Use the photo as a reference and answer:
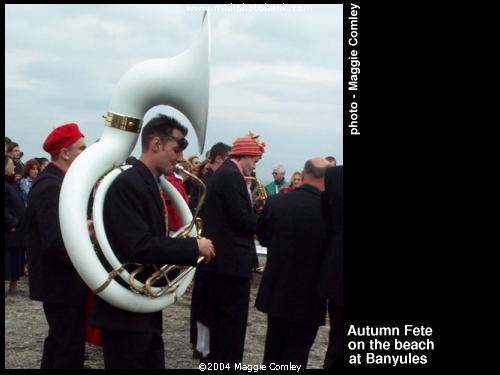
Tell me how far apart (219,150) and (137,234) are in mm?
3315

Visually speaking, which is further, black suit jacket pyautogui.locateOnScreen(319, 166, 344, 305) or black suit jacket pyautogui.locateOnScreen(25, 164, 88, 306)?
black suit jacket pyautogui.locateOnScreen(319, 166, 344, 305)

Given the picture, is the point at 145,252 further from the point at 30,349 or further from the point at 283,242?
the point at 30,349

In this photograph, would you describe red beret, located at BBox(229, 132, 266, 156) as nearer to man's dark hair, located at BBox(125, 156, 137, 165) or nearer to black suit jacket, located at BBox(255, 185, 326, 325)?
black suit jacket, located at BBox(255, 185, 326, 325)

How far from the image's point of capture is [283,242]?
4391 mm

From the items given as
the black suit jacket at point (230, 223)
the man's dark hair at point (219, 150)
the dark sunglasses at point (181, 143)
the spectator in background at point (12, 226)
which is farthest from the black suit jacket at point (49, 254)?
the spectator in background at point (12, 226)

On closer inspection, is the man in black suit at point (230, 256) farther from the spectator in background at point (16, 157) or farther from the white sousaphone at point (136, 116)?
the spectator in background at point (16, 157)

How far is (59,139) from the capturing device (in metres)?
4.11

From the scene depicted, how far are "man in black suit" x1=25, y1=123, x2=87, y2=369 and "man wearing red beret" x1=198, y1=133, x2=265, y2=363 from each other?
1194 mm

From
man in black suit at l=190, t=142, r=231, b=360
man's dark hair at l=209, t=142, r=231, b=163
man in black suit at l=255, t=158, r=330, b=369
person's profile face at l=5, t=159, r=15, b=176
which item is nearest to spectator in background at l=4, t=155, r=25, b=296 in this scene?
person's profile face at l=5, t=159, r=15, b=176

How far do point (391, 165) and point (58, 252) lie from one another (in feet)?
6.38

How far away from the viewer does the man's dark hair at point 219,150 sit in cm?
630

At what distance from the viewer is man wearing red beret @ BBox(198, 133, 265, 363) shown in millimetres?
4742

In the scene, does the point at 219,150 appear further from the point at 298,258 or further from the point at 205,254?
the point at 205,254

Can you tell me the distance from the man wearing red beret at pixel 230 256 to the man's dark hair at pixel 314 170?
616 mm
